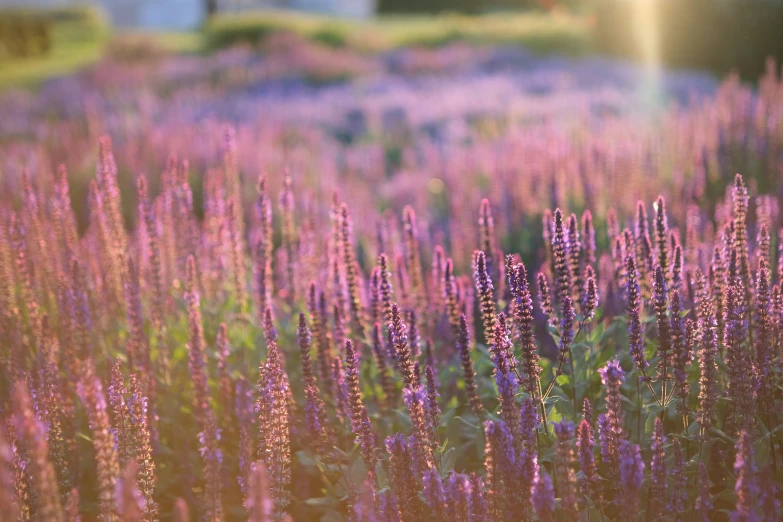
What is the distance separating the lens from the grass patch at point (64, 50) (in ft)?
71.6

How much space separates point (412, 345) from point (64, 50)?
30.5m

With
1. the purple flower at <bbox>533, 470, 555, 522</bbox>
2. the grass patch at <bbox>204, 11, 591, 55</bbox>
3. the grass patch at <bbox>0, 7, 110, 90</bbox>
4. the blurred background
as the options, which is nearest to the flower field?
the purple flower at <bbox>533, 470, 555, 522</bbox>

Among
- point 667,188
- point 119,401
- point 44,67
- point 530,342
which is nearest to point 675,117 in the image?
point 667,188

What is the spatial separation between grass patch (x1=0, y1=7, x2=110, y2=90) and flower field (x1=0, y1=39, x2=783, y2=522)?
16.4 metres

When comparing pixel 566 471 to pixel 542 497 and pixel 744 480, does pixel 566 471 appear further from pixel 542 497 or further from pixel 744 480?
pixel 744 480

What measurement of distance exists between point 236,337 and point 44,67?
2329 cm

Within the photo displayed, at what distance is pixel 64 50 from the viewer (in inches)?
1158

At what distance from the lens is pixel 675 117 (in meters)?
8.35

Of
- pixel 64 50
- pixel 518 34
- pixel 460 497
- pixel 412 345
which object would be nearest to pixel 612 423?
pixel 460 497

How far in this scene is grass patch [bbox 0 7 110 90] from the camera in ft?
71.6

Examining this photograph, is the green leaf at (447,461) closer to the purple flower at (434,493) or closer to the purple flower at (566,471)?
the purple flower at (434,493)

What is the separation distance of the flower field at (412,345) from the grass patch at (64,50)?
1645 centimetres

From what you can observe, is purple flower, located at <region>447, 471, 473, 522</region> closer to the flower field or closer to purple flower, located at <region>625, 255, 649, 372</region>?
the flower field

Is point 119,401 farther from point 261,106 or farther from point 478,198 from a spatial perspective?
point 261,106
